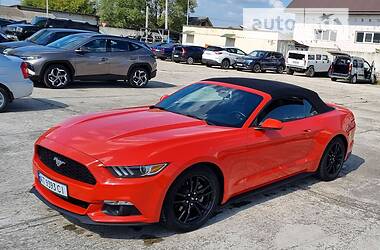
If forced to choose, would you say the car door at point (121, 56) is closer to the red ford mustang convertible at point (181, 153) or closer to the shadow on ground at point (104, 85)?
the shadow on ground at point (104, 85)

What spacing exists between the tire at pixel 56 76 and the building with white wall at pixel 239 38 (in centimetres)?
3171

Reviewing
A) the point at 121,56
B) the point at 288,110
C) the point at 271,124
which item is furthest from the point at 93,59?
the point at 271,124

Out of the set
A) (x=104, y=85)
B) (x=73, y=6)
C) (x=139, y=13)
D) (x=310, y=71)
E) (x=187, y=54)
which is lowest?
(x=104, y=85)

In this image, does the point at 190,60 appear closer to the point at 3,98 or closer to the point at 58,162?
the point at 3,98

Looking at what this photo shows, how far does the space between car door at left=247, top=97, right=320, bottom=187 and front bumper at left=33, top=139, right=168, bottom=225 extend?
1.27 metres

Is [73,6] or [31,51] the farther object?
[73,6]

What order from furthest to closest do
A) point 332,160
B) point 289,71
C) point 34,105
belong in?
point 289,71 → point 34,105 → point 332,160

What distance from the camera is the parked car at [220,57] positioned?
3175 centimetres

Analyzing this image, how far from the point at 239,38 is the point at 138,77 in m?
33.0

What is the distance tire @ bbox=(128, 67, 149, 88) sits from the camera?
14.8 meters

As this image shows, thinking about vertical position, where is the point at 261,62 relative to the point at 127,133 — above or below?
above

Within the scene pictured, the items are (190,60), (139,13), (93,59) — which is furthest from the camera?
(139,13)

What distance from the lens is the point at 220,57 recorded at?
1249 inches

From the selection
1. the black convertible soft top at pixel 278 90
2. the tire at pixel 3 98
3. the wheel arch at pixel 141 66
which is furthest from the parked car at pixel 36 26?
the black convertible soft top at pixel 278 90
